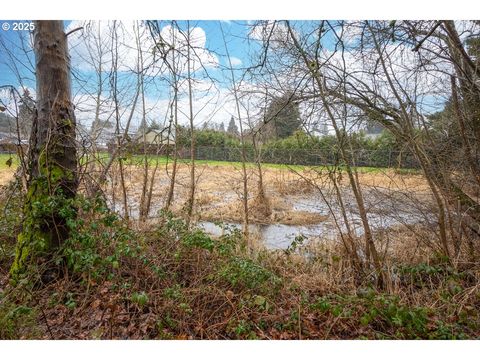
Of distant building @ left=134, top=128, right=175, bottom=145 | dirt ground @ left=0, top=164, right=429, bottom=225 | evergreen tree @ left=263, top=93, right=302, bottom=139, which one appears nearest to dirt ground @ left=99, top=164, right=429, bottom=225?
dirt ground @ left=0, top=164, right=429, bottom=225

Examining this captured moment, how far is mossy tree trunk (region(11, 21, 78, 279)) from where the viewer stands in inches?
70.6

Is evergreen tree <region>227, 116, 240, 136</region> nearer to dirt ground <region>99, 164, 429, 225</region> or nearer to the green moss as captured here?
dirt ground <region>99, 164, 429, 225</region>

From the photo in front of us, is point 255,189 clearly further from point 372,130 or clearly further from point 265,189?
point 372,130

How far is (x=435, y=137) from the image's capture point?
105 inches

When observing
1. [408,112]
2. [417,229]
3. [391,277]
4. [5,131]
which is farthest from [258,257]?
[5,131]

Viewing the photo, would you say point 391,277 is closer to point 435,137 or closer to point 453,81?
point 435,137

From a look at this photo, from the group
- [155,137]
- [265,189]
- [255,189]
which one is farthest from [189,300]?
[255,189]

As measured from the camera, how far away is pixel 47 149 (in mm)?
1812

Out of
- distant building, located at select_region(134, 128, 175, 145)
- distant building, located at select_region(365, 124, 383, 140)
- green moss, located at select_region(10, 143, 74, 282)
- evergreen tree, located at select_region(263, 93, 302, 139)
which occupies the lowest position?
green moss, located at select_region(10, 143, 74, 282)

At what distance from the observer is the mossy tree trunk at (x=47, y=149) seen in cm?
179

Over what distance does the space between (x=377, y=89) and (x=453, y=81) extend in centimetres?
61

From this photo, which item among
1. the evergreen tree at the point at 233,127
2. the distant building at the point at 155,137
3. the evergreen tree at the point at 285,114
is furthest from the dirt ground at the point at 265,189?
the evergreen tree at the point at 233,127

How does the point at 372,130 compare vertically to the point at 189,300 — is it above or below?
above

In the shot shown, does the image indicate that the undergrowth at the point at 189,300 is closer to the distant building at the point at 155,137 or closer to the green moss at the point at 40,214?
the green moss at the point at 40,214
